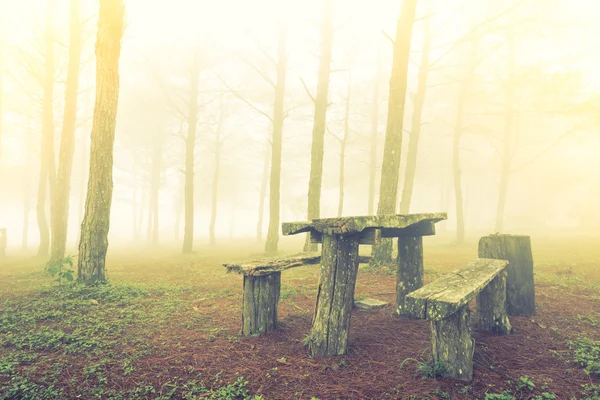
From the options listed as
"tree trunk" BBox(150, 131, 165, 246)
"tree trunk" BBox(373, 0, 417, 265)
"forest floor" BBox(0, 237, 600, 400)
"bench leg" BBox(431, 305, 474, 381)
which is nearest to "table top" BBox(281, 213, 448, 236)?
"bench leg" BBox(431, 305, 474, 381)

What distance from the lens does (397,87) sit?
8.45m

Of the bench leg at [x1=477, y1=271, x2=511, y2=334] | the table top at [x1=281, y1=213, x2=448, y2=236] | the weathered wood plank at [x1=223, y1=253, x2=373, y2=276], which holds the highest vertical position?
the table top at [x1=281, y1=213, x2=448, y2=236]

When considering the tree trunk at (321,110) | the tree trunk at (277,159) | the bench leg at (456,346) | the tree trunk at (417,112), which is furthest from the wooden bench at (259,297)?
the tree trunk at (417,112)

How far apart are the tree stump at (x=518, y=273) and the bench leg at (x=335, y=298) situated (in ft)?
8.49

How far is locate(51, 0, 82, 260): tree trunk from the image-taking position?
973 cm

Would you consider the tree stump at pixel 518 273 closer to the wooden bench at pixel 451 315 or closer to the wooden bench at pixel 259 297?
the wooden bench at pixel 451 315

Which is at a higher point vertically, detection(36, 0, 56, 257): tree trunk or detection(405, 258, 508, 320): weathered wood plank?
detection(36, 0, 56, 257): tree trunk

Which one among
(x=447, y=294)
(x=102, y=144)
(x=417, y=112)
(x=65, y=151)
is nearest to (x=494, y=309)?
(x=447, y=294)

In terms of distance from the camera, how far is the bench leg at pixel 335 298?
3334 millimetres

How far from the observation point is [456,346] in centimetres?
272

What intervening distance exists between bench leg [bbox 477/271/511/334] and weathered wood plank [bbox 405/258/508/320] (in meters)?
0.32

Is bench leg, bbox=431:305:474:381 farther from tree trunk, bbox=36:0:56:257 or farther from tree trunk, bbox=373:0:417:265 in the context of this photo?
tree trunk, bbox=36:0:56:257

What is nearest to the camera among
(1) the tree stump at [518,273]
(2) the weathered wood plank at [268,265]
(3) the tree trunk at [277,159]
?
(2) the weathered wood plank at [268,265]

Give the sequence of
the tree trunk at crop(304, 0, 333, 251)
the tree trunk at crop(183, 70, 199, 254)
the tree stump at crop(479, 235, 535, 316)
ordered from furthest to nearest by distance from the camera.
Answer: the tree trunk at crop(183, 70, 199, 254) < the tree trunk at crop(304, 0, 333, 251) < the tree stump at crop(479, 235, 535, 316)
